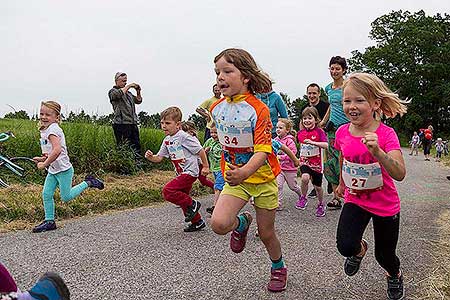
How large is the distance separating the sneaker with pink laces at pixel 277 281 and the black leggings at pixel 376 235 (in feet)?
1.65

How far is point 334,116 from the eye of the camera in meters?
7.09

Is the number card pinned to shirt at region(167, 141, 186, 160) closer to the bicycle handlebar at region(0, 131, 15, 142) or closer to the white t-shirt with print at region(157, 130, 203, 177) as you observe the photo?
the white t-shirt with print at region(157, 130, 203, 177)

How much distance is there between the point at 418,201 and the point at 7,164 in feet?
22.1

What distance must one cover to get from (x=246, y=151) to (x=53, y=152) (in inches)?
113

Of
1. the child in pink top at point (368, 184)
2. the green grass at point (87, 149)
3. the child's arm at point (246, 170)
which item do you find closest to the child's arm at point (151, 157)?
the child's arm at point (246, 170)

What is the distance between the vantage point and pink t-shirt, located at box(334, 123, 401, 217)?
138 inches

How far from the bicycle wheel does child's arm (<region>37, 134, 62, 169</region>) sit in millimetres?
2547

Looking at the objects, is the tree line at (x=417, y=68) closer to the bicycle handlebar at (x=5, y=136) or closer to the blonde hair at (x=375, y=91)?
the bicycle handlebar at (x=5, y=136)

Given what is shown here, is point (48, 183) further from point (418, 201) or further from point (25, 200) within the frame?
point (418, 201)

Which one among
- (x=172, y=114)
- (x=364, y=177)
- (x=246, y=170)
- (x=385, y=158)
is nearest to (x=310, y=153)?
(x=172, y=114)

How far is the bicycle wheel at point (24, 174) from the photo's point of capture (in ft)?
26.7

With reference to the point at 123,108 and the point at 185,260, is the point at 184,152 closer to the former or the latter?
the point at 185,260

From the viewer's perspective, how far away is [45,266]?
14.1 feet

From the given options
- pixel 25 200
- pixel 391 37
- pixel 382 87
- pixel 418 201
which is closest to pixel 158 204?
pixel 25 200
